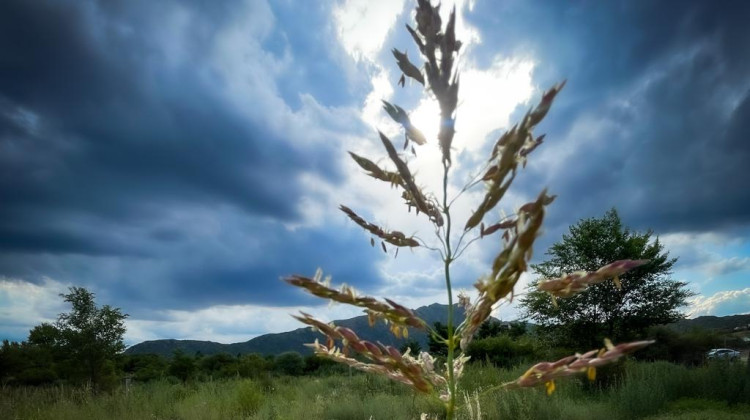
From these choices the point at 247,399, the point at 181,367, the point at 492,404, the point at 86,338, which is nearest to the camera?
the point at 492,404

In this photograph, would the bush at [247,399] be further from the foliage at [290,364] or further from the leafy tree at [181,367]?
the foliage at [290,364]

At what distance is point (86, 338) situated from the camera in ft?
56.9

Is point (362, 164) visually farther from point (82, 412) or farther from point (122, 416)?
point (82, 412)

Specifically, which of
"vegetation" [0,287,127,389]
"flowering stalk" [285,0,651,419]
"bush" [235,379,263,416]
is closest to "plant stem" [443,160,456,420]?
"flowering stalk" [285,0,651,419]

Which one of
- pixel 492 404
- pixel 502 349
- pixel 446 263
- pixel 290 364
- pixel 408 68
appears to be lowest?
pixel 492 404

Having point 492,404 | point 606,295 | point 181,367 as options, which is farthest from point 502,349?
point 181,367

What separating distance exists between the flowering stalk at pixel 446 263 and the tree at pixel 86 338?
65.2ft

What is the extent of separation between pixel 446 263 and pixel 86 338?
804 inches

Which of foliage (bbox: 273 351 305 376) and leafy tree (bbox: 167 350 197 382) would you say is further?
foliage (bbox: 273 351 305 376)

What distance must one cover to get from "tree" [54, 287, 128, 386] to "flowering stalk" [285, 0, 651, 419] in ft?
65.2

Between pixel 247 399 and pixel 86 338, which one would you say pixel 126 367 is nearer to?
pixel 86 338

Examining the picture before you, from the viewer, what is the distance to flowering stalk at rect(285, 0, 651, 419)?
866 millimetres

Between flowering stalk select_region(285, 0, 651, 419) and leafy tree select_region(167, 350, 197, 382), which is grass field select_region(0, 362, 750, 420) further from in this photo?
leafy tree select_region(167, 350, 197, 382)

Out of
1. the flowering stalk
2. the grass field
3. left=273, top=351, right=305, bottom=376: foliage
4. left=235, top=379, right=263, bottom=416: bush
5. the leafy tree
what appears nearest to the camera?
the flowering stalk
